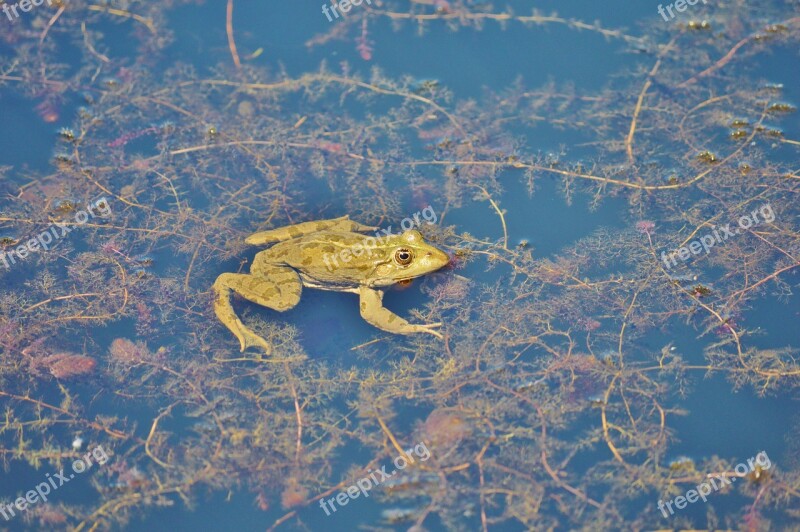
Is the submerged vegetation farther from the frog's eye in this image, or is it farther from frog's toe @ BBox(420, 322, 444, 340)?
the frog's eye

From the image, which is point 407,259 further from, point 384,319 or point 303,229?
point 303,229

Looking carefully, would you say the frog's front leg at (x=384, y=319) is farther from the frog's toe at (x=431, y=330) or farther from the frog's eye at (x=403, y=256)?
the frog's eye at (x=403, y=256)

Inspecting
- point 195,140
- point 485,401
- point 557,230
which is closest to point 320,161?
point 195,140

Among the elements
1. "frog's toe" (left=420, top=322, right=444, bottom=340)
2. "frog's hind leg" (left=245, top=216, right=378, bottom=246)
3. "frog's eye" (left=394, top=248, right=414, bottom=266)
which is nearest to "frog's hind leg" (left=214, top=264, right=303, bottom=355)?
"frog's hind leg" (left=245, top=216, right=378, bottom=246)

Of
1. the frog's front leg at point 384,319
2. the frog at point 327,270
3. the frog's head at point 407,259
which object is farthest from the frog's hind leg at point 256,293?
the frog's head at point 407,259

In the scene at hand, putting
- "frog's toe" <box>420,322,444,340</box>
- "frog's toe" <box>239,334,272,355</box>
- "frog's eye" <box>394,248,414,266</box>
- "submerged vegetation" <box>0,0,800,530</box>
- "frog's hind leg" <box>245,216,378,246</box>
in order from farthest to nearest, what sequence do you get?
"frog's hind leg" <box>245,216,378,246</box>, "frog's eye" <box>394,248,414,266</box>, "frog's toe" <box>420,322,444,340</box>, "frog's toe" <box>239,334,272,355</box>, "submerged vegetation" <box>0,0,800,530</box>

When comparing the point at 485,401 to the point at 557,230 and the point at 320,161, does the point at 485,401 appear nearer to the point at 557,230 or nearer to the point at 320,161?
the point at 557,230
